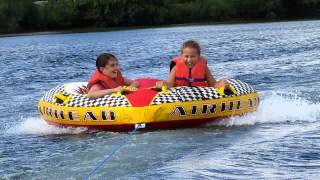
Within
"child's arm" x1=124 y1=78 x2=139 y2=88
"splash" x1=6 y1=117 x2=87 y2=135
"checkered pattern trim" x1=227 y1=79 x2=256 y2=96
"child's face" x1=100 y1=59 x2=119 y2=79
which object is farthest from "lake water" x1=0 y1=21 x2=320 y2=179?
"child's arm" x1=124 y1=78 x2=139 y2=88

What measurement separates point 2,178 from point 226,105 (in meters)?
3.39

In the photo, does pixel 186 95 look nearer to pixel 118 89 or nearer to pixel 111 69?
pixel 118 89

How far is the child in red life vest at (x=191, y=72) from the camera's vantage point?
9.34 m

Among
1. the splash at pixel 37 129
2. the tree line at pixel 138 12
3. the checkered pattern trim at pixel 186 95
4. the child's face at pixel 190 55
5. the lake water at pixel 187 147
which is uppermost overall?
the child's face at pixel 190 55

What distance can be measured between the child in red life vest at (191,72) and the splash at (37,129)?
1449 mm

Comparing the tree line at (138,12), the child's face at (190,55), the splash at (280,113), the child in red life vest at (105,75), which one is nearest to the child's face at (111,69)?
the child in red life vest at (105,75)

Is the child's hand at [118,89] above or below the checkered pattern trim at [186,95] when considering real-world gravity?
above

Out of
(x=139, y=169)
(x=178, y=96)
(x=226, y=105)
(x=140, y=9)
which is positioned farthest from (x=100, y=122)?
(x=140, y=9)

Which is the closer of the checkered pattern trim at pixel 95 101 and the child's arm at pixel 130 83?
the checkered pattern trim at pixel 95 101

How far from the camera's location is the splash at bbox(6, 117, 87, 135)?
9.51m

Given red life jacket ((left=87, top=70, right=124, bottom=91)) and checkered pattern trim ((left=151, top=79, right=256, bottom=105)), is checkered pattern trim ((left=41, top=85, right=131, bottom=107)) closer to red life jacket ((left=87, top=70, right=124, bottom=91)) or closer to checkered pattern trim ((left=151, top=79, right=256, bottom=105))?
red life jacket ((left=87, top=70, right=124, bottom=91))

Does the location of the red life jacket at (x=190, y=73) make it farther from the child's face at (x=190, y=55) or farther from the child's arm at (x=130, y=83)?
the child's arm at (x=130, y=83)

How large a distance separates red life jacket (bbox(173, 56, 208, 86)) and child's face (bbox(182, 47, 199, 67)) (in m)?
0.10

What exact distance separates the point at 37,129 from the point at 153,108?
2204 mm
